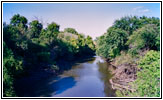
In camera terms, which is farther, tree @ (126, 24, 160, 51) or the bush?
tree @ (126, 24, 160, 51)

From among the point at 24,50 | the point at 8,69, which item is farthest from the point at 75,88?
the point at 24,50

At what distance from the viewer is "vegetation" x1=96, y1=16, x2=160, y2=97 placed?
8266 millimetres

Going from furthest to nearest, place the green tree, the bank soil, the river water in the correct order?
the bank soil < the river water < the green tree

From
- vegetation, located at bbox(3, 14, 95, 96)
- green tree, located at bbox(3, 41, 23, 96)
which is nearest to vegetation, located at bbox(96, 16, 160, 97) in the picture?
green tree, located at bbox(3, 41, 23, 96)

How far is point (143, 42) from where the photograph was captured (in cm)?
1534

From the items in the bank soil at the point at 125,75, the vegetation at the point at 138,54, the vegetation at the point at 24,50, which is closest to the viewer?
the vegetation at the point at 138,54

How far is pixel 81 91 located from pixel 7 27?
8.46 meters

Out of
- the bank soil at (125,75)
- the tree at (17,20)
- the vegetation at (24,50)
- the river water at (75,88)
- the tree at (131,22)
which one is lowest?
the river water at (75,88)

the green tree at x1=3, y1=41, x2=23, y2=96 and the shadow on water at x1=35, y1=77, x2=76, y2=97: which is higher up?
the green tree at x1=3, y1=41, x2=23, y2=96

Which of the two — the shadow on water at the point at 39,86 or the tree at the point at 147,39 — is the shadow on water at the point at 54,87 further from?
the tree at the point at 147,39

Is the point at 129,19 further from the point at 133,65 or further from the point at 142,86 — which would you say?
the point at 142,86

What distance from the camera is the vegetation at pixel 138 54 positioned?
27.1ft

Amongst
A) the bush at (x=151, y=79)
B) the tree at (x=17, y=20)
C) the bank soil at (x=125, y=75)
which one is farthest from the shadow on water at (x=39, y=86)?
the tree at (x=17, y=20)

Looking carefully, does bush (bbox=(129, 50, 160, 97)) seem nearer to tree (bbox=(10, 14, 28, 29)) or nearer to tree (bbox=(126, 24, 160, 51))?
tree (bbox=(126, 24, 160, 51))
